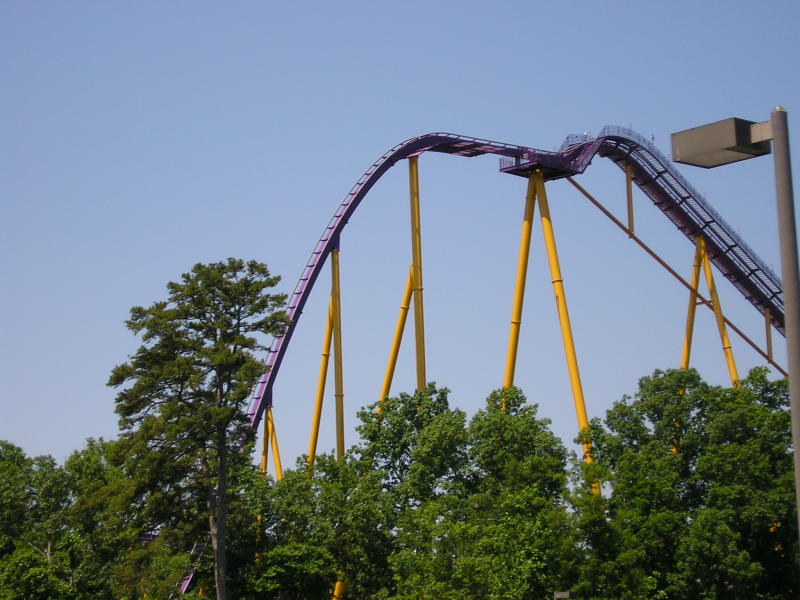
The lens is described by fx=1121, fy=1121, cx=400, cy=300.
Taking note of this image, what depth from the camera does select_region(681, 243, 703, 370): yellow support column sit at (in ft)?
112

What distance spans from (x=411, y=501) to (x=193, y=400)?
239 inches

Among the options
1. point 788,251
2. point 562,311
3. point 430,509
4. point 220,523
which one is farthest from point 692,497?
point 788,251

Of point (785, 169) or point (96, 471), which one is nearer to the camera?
point (785, 169)

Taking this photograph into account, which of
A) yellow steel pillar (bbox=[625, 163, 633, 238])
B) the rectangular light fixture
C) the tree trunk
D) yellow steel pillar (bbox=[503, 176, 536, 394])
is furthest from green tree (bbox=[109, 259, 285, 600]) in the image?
the rectangular light fixture

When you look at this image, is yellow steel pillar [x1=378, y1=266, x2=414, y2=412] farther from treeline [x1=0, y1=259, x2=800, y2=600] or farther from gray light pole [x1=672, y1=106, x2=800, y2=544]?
gray light pole [x1=672, y1=106, x2=800, y2=544]

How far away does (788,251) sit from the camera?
598 cm

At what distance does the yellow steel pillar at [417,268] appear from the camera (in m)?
30.3

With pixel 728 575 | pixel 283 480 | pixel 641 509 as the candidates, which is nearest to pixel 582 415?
pixel 641 509

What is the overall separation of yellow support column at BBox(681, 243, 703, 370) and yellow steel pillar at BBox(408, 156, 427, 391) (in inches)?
348

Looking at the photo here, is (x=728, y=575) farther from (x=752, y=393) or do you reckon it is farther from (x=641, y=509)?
(x=752, y=393)

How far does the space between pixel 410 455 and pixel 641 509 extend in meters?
5.99

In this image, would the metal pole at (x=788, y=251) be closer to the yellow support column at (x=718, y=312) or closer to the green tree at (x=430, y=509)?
the green tree at (x=430, y=509)

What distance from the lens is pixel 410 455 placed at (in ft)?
95.7

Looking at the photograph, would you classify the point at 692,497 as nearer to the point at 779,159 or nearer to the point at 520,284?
the point at 520,284
